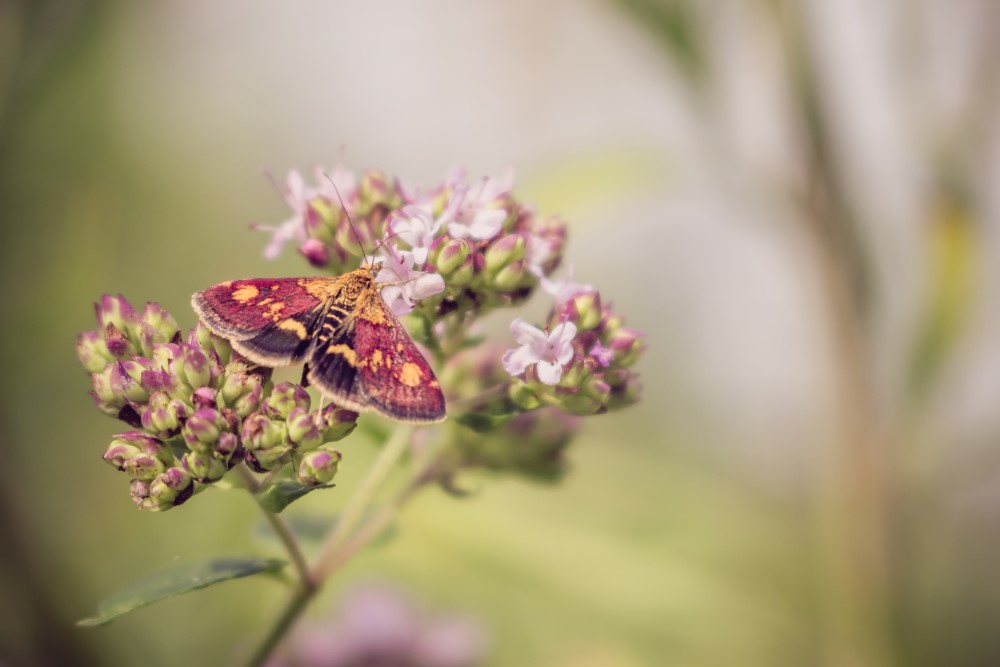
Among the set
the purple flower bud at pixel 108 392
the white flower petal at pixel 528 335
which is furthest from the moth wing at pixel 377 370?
the purple flower bud at pixel 108 392

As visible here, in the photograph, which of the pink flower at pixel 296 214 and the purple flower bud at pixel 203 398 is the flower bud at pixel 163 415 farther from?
the pink flower at pixel 296 214

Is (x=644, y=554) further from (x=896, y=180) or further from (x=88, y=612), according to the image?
(x=896, y=180)

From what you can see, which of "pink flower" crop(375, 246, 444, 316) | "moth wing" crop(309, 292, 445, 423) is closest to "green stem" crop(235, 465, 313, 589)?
"moth wing" crop(309, 292, 445, 423)

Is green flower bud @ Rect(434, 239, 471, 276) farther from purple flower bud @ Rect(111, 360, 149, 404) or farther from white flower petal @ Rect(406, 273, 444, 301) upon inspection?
purple flower bud @ Rect(111, 360, 149, 404)

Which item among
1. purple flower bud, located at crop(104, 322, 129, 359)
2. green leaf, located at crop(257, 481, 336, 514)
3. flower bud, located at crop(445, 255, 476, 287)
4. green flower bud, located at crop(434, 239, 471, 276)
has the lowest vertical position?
green leaf, located at crop(257, 481, 336, 514)

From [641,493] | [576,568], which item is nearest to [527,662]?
[576,568]

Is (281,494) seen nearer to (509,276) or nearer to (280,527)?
(280,527)
